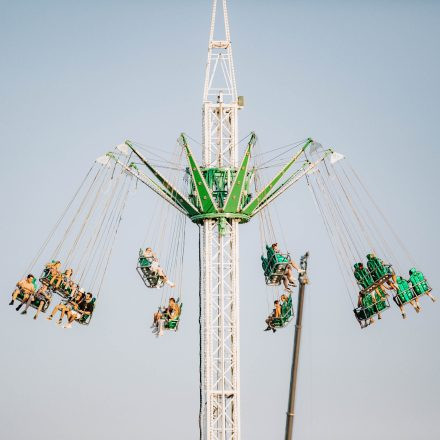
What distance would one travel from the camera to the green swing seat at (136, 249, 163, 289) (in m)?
61.8

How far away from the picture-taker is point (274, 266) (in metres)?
61.8

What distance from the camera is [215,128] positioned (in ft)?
214

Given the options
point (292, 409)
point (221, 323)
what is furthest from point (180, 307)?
point (292, 409)

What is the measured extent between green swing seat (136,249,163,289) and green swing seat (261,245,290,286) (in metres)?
4.62

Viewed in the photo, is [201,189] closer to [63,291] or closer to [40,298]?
[63,291]

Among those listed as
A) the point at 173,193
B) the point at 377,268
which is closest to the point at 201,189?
the point at 173,193

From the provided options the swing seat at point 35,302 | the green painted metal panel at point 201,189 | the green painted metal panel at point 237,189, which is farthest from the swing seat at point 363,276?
the swing seat at point 35,302

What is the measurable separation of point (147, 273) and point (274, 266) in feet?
17.9

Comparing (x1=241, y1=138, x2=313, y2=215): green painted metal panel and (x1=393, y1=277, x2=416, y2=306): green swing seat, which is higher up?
(x1=241, y1=138, x2=313, y2=215): green painted metal panel

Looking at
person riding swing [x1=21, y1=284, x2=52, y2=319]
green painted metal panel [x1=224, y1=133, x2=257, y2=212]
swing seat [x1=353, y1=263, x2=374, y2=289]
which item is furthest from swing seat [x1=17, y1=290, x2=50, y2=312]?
swing seat [x1=353, y1=263, x2=374, y2=289]

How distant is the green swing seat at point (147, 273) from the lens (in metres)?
61.8

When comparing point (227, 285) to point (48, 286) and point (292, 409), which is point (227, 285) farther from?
point (292, 409)

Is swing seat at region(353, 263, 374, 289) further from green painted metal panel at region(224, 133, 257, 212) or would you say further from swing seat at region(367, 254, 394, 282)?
green painted metal panel at region(224, 133, 257, 212)

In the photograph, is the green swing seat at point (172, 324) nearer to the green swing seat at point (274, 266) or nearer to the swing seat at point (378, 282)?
the green swing seat at point (274, 266)
